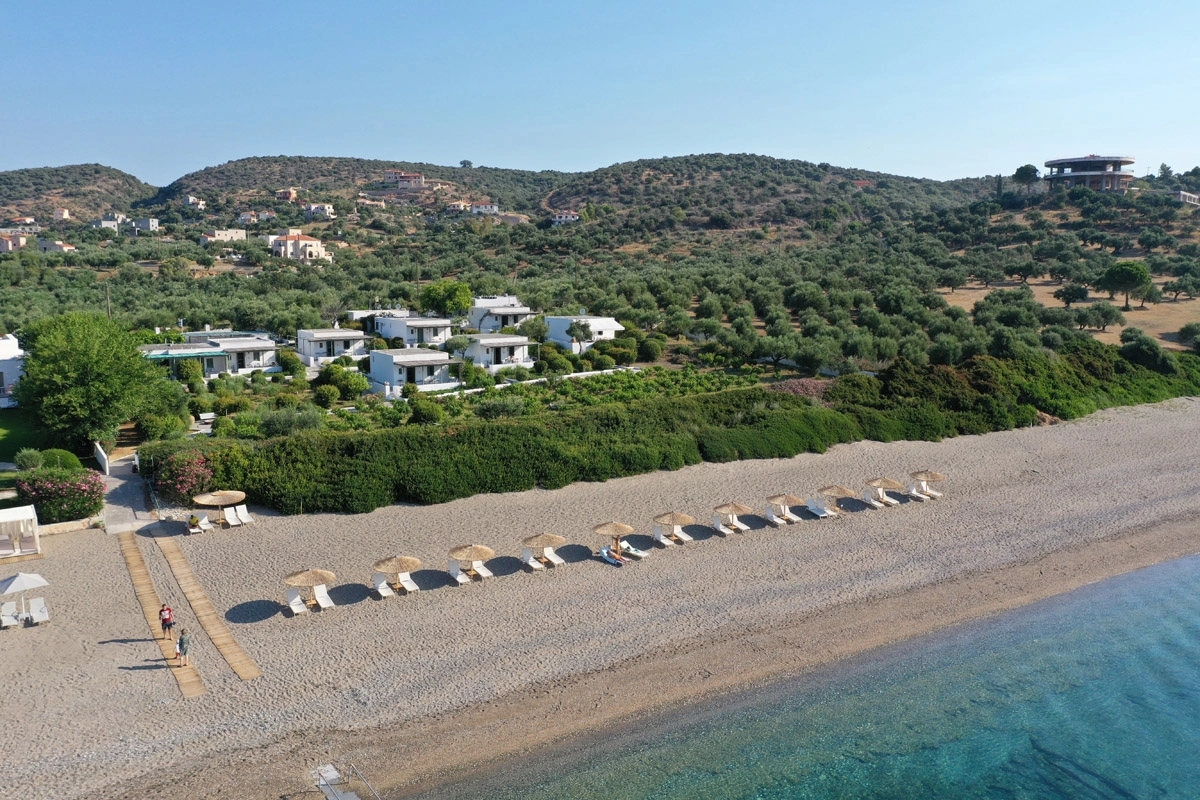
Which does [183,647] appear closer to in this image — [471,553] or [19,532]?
[471,553]

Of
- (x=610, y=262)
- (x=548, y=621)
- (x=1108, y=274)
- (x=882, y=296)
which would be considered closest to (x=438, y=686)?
(x=548, y=621)

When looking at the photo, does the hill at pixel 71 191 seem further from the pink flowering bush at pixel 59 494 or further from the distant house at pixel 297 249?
the pink flowering bush at pixel 59 494

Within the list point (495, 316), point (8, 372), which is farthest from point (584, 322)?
point (8, 372)

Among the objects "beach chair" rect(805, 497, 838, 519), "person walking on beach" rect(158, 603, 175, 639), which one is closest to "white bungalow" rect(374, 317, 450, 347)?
"beach chair" rect(805, 497, 838, 519)

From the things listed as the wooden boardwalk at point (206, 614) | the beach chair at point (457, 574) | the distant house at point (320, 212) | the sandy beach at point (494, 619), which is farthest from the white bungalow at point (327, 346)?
the distant house at point (320, 212)

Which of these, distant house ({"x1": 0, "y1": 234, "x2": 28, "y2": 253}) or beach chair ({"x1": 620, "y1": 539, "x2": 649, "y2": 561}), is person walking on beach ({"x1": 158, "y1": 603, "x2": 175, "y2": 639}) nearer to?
beach chair ({"x1": 620, "y1": 539, "x2": 649, "y2": 561})
